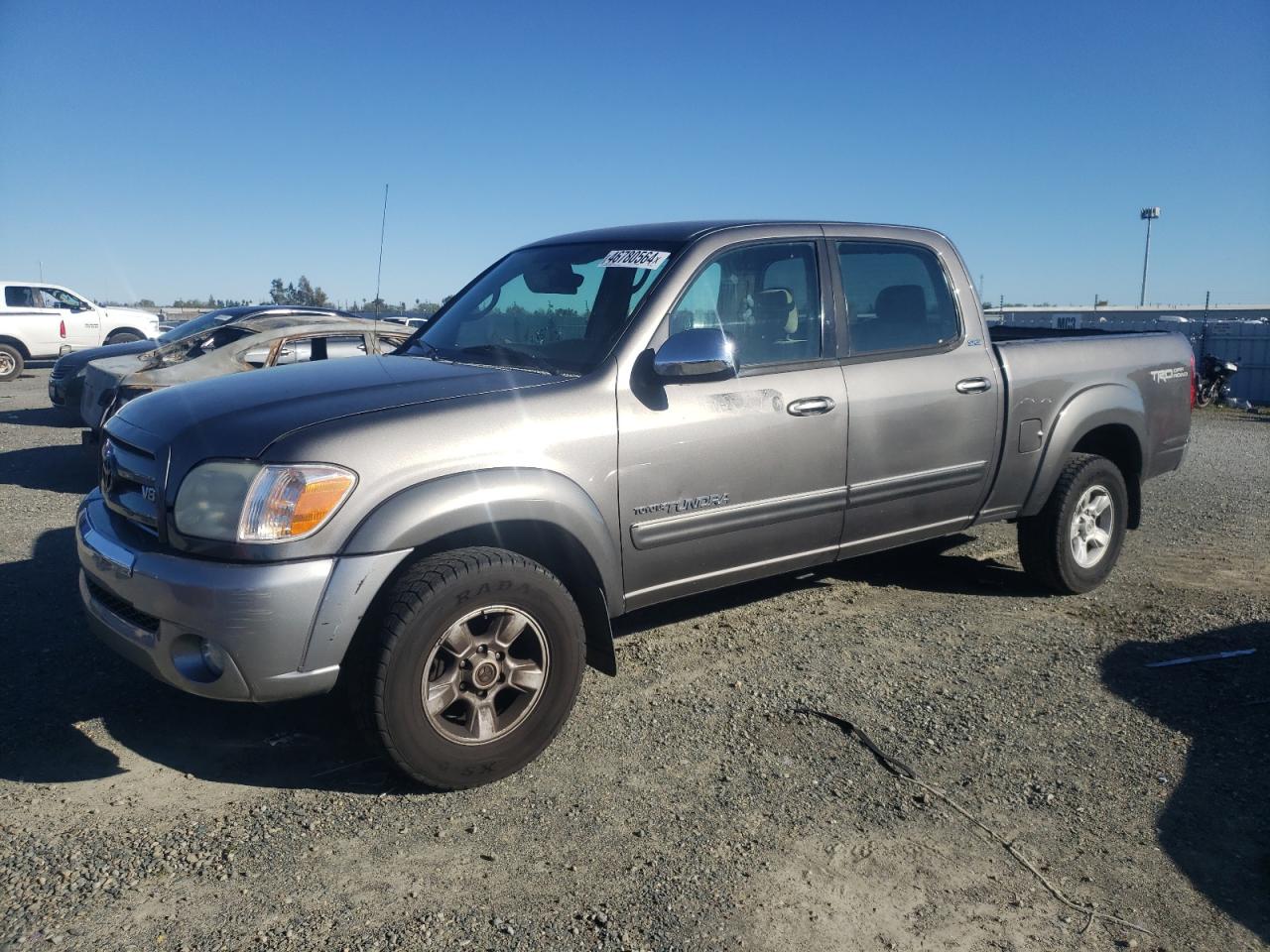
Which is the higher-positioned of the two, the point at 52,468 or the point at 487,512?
the point at 487,512

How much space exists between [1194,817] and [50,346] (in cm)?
2121

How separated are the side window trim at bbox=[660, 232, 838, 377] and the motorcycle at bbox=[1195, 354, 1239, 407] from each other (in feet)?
55.4

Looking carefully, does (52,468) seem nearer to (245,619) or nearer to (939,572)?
(245,619)

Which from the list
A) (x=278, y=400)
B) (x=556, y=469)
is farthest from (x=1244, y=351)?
(x=278, y=400)

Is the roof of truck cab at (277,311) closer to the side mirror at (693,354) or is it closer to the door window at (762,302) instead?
the door window at (762,302)

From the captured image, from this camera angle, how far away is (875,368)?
4.38m

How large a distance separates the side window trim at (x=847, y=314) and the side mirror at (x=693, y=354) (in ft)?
2.96

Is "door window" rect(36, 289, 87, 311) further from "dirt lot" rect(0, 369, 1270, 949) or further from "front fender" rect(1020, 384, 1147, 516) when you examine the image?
"front fender" rect(1020, 384, 1147, 516)

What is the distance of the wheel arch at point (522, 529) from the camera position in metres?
3.05

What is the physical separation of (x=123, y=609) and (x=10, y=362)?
61.7 ft

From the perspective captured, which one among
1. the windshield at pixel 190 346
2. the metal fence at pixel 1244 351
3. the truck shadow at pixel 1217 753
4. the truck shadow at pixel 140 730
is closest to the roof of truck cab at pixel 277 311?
the windshield at pixel 190 346

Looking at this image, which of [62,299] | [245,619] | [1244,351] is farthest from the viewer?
[1244,351]

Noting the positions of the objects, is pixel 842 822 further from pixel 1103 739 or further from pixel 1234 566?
pixel 1234 566

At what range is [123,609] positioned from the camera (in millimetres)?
3201
